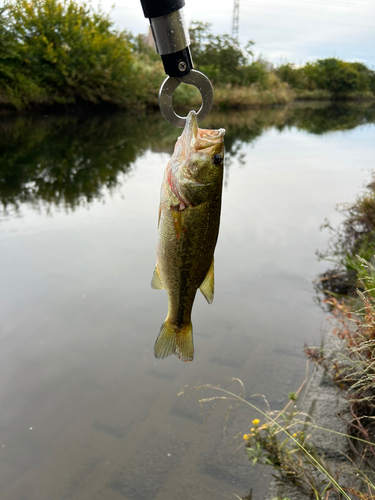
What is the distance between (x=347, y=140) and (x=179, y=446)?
24904mm

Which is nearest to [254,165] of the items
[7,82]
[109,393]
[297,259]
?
[297,259]

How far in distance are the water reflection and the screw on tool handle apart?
32.3ft

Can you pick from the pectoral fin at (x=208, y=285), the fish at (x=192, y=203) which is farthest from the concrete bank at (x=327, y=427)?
the fish at (x=192, y=203)

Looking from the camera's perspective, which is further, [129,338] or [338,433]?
[129,338]

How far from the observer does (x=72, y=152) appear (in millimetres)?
17500

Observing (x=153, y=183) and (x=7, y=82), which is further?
(x=7, y=82)

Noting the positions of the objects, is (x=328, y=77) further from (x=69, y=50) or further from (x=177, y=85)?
(x=177, y=85)

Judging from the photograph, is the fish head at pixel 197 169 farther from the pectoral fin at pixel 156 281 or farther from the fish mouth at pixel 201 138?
the pectoral fin at pixel 156 281

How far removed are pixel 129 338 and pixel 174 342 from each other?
3749 millimetres

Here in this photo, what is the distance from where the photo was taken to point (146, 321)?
596 cm

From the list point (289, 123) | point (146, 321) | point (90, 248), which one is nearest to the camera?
point (146, 321)

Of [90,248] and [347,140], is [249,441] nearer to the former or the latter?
[90,248]

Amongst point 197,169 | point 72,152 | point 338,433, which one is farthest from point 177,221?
point 72,152

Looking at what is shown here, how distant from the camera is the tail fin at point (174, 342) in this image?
1.92 metres
